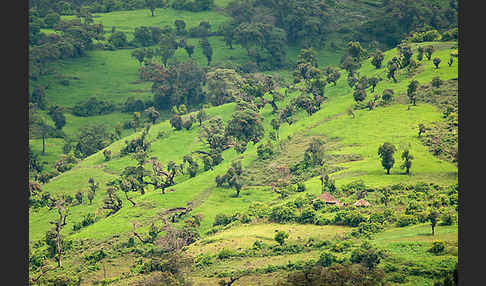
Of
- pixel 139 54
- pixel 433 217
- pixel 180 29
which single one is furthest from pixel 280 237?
pixel 180 29

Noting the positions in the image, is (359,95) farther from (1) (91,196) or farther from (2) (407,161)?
(1) (91,196)

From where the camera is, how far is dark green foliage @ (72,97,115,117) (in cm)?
11150

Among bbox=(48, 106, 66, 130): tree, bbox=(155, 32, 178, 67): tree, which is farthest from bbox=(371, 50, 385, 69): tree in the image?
bbox=(48, 106, 66, 130): tree

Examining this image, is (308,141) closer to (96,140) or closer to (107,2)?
(96,140)

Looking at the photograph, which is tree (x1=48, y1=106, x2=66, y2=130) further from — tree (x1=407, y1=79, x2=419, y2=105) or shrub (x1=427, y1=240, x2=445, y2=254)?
shrub (x1=427, y1=240, x2=445, y2=254)

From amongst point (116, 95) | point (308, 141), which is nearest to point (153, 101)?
point (116, 95)

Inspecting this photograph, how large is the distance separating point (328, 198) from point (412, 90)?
2441 centimetres

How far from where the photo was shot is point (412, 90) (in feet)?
265

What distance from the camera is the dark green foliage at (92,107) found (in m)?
112

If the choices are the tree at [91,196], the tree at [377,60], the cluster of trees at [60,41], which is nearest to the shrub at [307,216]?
the tree at [91,196]

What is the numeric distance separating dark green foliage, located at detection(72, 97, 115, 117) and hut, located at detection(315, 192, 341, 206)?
58.2 metres

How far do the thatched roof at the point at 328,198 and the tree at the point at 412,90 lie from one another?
2339 centimetres

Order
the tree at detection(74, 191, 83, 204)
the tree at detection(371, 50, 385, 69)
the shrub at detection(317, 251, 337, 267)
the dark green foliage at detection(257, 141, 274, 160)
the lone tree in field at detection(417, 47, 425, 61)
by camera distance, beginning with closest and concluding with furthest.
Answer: the shrub at detection(317, 251, 337, 267) → the dark green foliage at detection(257, 141, 274, 160) → the tree at detection(74, 191, 83, 204) → the lone tree in field at detection(417, 47, 425, 61) → the tree at detection(371, 50, 385, 69)

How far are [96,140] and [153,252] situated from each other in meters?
43.4
